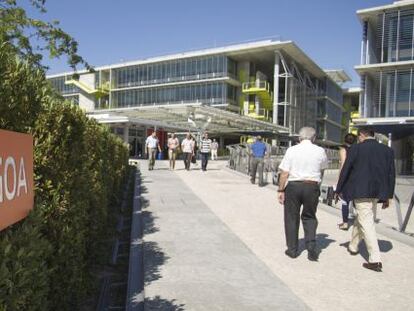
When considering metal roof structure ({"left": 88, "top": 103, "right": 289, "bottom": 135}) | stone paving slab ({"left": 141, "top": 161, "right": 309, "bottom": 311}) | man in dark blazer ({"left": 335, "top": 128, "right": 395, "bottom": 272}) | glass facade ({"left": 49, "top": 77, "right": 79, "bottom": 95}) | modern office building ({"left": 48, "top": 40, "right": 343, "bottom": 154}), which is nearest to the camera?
stone paving slab ({"left": 141, "top": 161, "right": 309, "bottom": 311})

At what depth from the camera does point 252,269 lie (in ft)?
16.6

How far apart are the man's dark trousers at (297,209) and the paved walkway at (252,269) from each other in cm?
24

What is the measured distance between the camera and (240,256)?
5621 mm

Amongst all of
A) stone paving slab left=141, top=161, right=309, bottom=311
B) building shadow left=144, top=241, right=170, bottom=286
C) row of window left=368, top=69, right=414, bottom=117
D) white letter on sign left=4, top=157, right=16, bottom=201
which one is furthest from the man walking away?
row of window left=368, top=69, right=414, bottom=117

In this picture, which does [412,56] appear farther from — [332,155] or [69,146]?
[69,146]

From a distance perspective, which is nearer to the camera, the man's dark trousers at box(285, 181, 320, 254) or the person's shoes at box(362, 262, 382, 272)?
the person's shoes at box(362, 262, 382, 272)

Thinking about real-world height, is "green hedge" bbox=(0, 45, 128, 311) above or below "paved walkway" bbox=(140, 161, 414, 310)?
above

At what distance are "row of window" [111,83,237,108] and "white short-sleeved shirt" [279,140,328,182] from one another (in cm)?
5195

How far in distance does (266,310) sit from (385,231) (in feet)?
14.3

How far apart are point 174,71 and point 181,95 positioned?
359 cm

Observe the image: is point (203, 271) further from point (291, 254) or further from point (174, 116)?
point (174, 116)

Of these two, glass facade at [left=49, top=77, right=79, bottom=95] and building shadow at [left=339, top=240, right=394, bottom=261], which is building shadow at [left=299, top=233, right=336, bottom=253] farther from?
glass facade at [left=49, top=77, right=79, bottom=95]

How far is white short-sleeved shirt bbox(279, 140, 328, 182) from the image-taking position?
18.6 feet

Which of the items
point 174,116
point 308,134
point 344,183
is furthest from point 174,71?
point 344,183
